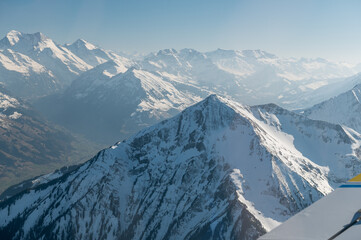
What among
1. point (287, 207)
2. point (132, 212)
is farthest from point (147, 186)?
point (287, 207)

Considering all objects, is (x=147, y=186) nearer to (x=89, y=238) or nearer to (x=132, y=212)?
(x=132, y=212)

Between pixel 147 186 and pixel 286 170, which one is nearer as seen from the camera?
pixel 286 170

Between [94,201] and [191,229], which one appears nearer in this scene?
[191,229]

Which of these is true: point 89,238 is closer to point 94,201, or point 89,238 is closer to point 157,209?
point 94,201

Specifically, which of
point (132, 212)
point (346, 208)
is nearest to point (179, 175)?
point (132, 212)

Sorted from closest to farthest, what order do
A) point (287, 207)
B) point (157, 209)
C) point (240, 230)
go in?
point (240, 230) → point (287, 207) → point (157, 209)

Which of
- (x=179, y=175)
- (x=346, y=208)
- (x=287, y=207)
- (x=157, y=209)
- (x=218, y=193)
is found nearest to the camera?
(x=346, y=208)

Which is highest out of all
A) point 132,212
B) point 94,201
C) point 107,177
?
point 107,177

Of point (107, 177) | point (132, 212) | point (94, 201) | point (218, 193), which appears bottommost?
point (218, 193)

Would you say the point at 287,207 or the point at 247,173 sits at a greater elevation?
the point at 247,173
